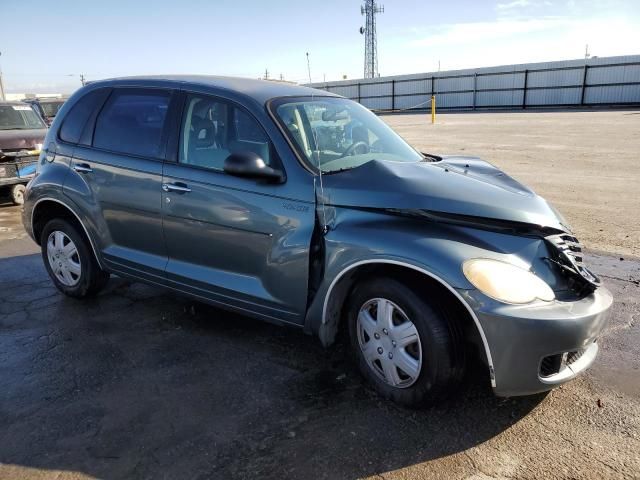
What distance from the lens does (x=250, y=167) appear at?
329 centimetres

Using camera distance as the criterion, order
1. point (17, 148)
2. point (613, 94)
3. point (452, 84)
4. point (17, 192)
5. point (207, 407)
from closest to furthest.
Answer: point (207, 407) < point (17, 148) < point (17, 192) < point (613, 94) < point (452, 84)

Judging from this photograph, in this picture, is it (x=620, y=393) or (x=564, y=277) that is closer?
(x=564, y=277)

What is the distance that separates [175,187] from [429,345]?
2.10m

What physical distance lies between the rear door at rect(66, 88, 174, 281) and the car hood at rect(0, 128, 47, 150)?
5.70 meters

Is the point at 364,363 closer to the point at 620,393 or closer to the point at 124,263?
the point at 620,393

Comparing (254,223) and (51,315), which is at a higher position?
(254,223)

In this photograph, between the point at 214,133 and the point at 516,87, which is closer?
the point at 214,133

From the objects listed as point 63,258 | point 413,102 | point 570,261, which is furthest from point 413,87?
point 570,261

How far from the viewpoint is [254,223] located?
3.44 meters

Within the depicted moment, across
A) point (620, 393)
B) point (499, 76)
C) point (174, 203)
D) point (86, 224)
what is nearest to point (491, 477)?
point (620, 393)

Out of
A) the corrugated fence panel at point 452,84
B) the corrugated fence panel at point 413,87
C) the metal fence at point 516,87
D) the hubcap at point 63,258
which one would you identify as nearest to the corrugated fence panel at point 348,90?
the metal fence at point 516,87

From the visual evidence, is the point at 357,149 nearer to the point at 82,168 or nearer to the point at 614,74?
the point at 82,168

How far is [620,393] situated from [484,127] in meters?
21.2

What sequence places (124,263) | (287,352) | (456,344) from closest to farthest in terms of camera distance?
(456,344) → (287,352) → (124,263)
